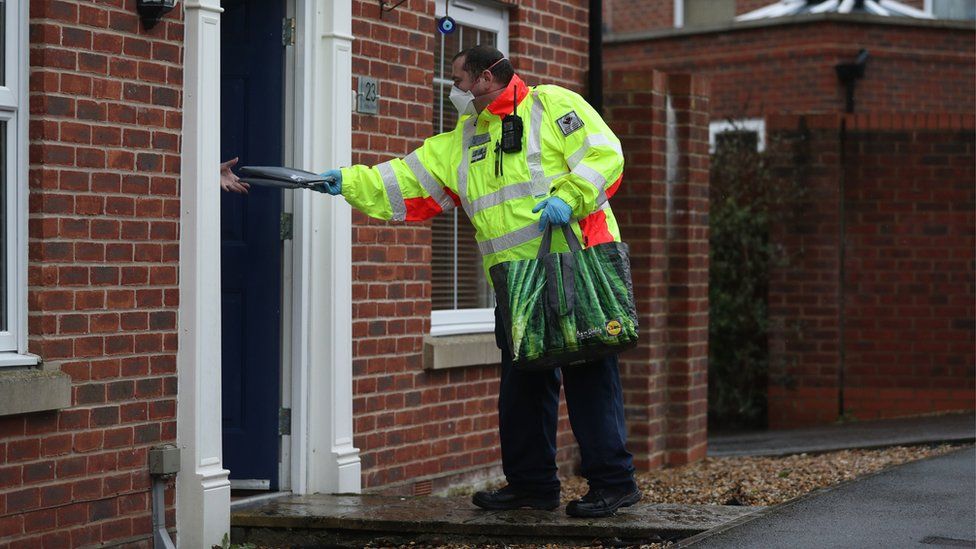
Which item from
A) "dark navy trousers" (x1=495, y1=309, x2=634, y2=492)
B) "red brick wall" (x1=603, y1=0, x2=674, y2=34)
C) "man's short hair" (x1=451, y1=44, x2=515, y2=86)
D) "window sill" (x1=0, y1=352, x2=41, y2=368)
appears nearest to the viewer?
"window sill" (x1=0, y1=352, x2=41, y2=368)

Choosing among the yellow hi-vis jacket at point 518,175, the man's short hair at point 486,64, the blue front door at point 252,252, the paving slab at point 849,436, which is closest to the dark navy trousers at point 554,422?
the yellow hi-vis jacket at point 518,175

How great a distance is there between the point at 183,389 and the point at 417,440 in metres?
1.94

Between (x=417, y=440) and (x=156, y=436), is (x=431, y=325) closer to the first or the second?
(x=417, y=440)

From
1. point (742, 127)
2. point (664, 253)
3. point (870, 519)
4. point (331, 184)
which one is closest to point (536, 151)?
point (331, 184)

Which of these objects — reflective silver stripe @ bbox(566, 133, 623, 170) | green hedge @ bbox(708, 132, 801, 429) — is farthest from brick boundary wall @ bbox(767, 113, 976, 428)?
reflective silver stripe @ bbox(566, 133, 623, 170)

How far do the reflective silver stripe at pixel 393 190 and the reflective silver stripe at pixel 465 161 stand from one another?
258 mm

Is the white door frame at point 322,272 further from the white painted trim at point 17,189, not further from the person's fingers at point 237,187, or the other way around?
the white painted trim at point 17,189

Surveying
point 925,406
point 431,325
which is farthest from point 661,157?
point 925,406

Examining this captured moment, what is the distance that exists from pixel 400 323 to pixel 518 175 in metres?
1.72

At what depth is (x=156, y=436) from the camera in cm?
591

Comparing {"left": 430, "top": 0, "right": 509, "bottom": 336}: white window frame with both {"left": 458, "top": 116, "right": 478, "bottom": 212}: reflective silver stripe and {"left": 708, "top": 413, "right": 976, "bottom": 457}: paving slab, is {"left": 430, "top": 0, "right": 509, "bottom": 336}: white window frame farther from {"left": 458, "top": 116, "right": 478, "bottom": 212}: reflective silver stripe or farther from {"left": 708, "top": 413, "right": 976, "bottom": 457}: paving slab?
{"left": 708, "top": 413, "right": 976, "bottom": 457}: paving slab

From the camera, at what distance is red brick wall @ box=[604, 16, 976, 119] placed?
16.3 metres

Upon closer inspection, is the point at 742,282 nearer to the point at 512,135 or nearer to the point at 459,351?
the point at 459,351

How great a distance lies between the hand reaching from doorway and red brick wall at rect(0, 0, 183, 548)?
0.73 feet
